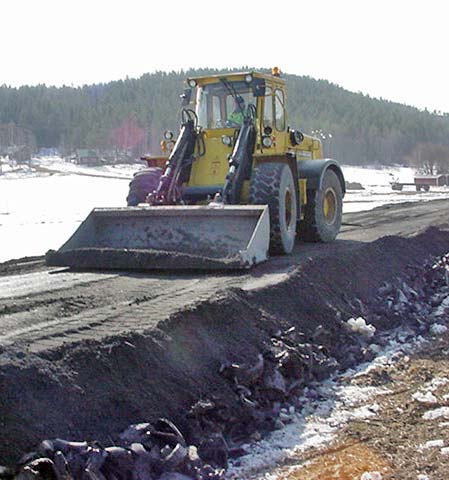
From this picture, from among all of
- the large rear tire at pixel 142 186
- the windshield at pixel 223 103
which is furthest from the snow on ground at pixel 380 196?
the large rear tire at pixel 142 186

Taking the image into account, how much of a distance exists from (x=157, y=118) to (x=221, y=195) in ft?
355

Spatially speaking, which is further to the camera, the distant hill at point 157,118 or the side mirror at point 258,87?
the distant hill at point 157,118

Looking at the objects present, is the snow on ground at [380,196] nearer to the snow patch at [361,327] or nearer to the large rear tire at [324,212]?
the large rear tire at [324,212]

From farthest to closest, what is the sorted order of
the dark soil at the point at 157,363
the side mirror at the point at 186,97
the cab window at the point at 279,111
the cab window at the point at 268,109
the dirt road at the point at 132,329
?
the side mirror at the point at 186,97 < the cab window at the point at 279,111 < the cab window at the point at 268,109 < the dirt road at the point at 132,329 < the dark soil at the point at 157,363

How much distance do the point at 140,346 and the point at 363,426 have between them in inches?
69.6

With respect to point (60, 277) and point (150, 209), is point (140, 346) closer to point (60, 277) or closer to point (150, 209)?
point (60, 277)

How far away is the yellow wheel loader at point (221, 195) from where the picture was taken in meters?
8.77

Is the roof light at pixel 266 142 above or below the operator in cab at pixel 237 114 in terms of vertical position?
below

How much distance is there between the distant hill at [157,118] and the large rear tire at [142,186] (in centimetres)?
9731

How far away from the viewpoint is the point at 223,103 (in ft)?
36.1

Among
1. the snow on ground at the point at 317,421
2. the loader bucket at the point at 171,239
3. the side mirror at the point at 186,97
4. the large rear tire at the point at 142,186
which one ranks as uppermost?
the side mirror at the point at 186,97

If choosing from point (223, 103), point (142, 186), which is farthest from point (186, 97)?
point (142, 186)

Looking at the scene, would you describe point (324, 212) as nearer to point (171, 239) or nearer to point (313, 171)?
point (313, 171)

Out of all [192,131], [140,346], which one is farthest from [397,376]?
[192,131]
